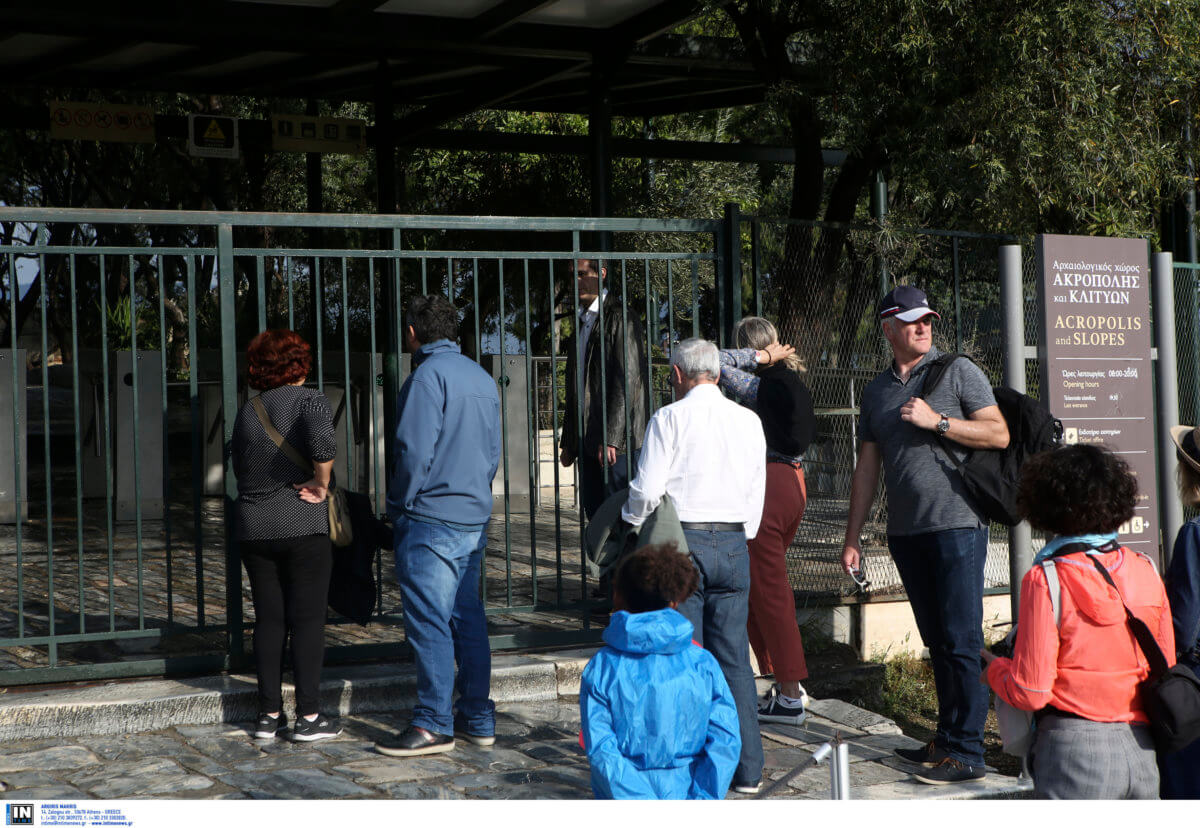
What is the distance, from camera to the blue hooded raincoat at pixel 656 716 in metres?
3.40

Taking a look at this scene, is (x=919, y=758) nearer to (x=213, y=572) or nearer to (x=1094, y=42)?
(x=1094, y=42)

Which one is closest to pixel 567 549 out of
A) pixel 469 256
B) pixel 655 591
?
pixel 469 256

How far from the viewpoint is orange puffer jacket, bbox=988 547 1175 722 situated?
2.93 meters

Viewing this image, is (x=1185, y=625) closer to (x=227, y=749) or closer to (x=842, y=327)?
(x=227, y=749)

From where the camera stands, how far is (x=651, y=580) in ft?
11.5

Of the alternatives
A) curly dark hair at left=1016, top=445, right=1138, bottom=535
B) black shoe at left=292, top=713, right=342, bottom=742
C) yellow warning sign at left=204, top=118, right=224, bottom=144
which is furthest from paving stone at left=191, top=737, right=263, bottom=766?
yellow warning sign at left=204, top=118, right=224, bottom=144

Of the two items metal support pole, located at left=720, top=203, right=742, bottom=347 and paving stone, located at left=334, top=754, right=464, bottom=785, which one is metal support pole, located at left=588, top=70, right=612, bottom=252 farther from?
paving stone, located at left=334, top=754, right=464, bottom=785

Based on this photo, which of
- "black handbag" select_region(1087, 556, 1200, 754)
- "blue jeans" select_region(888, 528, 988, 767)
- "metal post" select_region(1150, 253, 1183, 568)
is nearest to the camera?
"black handbag" select_region(1087, 556, 1200, 754)

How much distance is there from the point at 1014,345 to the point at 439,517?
2.70 meters

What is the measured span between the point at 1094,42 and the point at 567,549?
5.06m

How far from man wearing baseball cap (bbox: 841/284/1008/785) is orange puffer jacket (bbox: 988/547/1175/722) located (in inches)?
63.5

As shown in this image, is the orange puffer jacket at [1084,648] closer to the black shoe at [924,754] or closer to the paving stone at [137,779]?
the black shoe at [924,754]

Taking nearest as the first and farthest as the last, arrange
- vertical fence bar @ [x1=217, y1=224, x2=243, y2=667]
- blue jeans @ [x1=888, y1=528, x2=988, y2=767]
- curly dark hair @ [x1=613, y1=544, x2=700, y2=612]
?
curly dark hair @ [x1=613, y1=544, x2=700, y2=612] < blue jeans @ [x1=888, y1=528, x2=988, y2=767] < vertical fence bar @ [x1=217, y1=224, x2=243, y2=667]

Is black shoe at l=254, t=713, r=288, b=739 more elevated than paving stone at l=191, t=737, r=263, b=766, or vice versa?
black shoe at l=254, t=713, r=288, b=739
